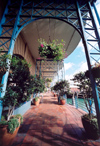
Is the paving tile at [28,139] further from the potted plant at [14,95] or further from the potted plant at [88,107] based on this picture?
the potted plant at [88,107]

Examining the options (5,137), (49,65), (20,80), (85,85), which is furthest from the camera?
(49,65)

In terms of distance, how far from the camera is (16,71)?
187cm

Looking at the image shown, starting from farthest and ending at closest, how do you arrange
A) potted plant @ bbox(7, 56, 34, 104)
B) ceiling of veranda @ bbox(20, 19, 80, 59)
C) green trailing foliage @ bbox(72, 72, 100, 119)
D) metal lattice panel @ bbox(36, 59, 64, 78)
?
1. metal lattice panel @ bbox(36, 59, 64, 78)
2. ceiling of veranda @ bbox(20, 19, 80, 59)
3. green trailing foliage @ bbox(72, 72, 100, 119)
4. potted plant @ bbox(7, 56, 34, 104)

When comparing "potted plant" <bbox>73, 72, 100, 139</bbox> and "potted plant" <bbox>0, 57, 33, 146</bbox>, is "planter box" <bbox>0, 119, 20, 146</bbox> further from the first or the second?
"potted plant" <bbox>73, 72, 100, 139</bbox>

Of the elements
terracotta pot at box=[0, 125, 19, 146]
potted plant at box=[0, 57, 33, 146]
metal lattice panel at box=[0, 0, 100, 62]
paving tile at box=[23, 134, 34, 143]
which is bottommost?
paving tile at box=[23, 134, 34, 143]

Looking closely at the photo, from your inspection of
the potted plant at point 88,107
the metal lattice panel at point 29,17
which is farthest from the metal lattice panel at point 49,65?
the potted plant at point 88,107

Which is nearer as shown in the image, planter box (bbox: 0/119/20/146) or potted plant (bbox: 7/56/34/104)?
planter box (bbox: 0/119/20/146)

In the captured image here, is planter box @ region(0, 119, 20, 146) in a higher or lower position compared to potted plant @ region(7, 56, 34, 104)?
lower

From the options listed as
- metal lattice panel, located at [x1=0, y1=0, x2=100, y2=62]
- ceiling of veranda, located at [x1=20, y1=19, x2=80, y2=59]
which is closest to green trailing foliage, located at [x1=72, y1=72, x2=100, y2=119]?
metal lattice panel, located at [x1=0, y1=0, x2=100, y2=62]

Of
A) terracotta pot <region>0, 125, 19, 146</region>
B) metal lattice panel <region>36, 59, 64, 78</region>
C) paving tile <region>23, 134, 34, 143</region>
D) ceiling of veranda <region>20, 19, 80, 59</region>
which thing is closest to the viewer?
terracotta pot <region>0, 125, 19, 146</region>

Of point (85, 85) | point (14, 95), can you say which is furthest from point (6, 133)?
point (85, 85)

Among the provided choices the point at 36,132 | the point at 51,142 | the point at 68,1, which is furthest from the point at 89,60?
the point at 68,1

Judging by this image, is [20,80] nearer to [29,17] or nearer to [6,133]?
[6,133]

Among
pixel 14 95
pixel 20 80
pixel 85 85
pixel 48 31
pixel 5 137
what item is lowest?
pixel 5 137
